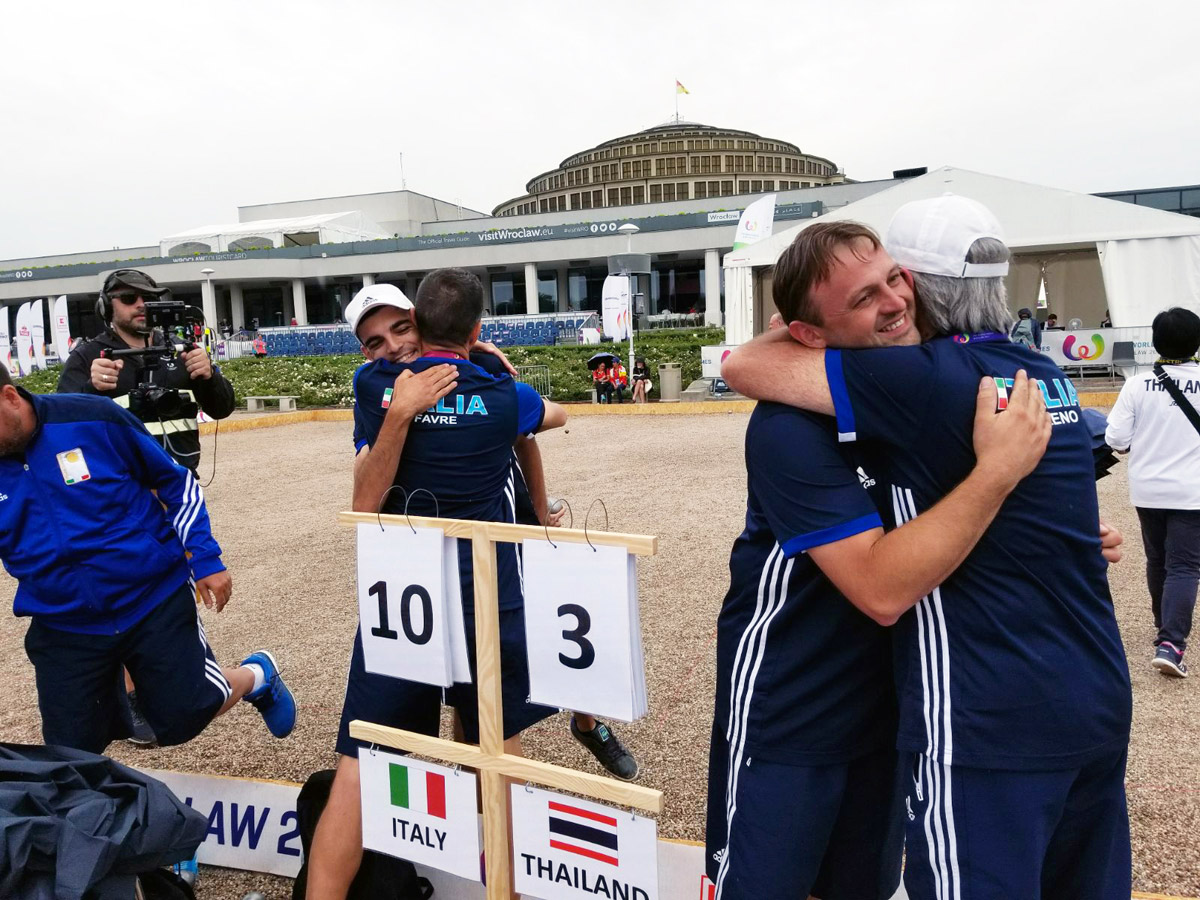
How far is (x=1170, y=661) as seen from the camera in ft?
13.9

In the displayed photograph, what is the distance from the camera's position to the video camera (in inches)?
169

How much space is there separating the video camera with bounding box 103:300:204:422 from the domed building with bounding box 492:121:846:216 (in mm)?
66383

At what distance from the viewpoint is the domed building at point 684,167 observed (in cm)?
6962

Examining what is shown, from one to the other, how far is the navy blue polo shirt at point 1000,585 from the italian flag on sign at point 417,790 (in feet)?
4.42

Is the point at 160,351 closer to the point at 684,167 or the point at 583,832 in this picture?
the point at 583,832

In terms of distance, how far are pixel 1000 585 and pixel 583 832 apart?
3.96ft

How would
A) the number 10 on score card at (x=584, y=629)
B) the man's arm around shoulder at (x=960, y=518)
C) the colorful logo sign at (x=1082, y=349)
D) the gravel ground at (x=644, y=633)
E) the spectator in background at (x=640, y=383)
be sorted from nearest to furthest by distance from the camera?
the man's arm around shoulder at (x=960, y=518), the number 10 on score card at (x=584, y=629), the gravel ground at (x=644, y=633), the colorful logo sign at (x=1082, y=349), the spectator in background at (x=640, y=383)

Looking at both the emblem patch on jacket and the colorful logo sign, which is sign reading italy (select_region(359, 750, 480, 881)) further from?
the colorful logo sign

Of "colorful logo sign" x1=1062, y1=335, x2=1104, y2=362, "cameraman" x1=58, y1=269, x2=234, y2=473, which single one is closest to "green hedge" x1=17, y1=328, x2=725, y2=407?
"colorful logo sign" x1=1062, y1=335, x2=1104, y2=362

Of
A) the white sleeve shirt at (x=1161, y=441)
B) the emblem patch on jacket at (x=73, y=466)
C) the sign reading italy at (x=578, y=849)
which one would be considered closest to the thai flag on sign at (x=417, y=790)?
the sign reading italy at (x=578, y=849)

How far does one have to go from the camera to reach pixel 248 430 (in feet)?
61.5

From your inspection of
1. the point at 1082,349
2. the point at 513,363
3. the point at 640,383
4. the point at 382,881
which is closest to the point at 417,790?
the point at 382,881

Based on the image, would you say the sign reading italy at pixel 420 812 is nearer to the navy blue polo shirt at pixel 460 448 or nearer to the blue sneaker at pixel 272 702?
the navy blue polo shirt at pixel 460 448

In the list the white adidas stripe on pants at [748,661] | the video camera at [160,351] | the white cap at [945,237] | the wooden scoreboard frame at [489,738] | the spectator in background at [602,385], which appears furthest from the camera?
the spectator in background at [602,385]
